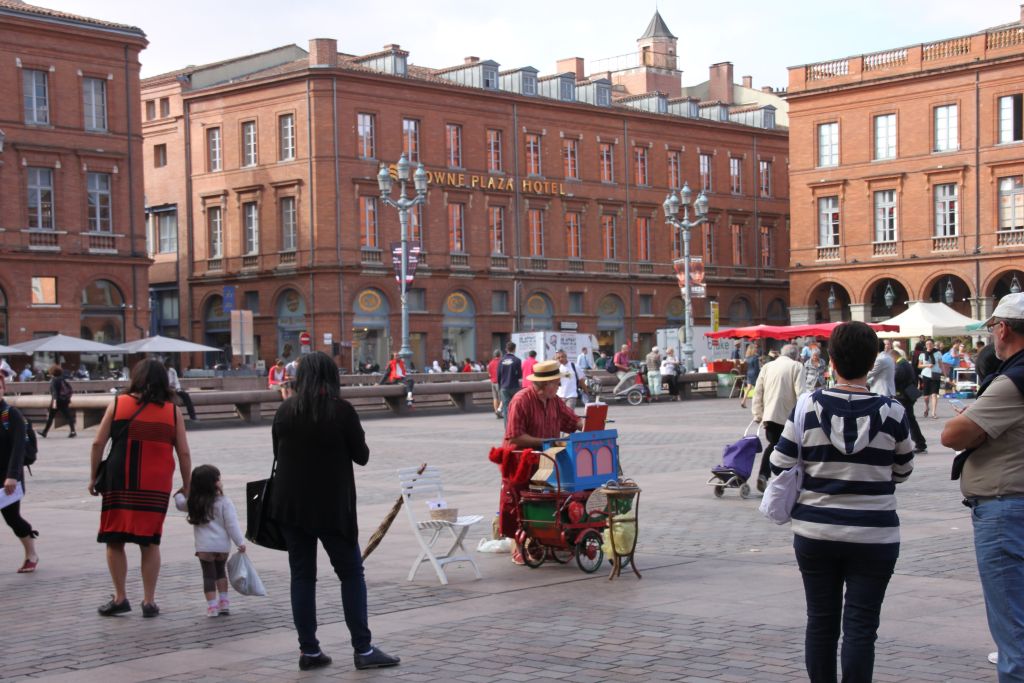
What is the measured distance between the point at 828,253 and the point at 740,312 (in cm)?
1069

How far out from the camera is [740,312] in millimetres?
74938

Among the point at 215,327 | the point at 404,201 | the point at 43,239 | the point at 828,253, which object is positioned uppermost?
the point at 404,201

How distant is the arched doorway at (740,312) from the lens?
2928 inches

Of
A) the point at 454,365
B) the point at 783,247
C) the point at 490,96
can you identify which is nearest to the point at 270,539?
the point at 454,365

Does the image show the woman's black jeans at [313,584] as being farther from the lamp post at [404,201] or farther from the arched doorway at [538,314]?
the arched doorway at [538,314]

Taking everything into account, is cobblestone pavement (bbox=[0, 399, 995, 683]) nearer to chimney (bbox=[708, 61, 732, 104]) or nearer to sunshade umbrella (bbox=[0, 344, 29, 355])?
sunshade umbrella (bbox=[0, 344, 29, 355])

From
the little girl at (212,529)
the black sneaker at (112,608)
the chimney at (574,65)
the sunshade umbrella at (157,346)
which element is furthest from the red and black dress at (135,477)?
the chimney at (574,65)

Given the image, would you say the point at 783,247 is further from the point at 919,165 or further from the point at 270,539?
the point at 270,539

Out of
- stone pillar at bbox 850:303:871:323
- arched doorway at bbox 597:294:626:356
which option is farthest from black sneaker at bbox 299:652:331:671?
arched doorway at bbox 597:294:626:356

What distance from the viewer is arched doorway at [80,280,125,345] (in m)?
52.3

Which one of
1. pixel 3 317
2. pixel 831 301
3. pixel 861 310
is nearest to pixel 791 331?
pixel 861 310

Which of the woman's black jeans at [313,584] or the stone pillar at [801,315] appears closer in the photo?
the woman's black jeans at [313,584]

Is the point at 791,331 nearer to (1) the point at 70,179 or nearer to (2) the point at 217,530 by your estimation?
(1) the point at 70,179

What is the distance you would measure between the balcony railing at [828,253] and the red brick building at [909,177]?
64mm
